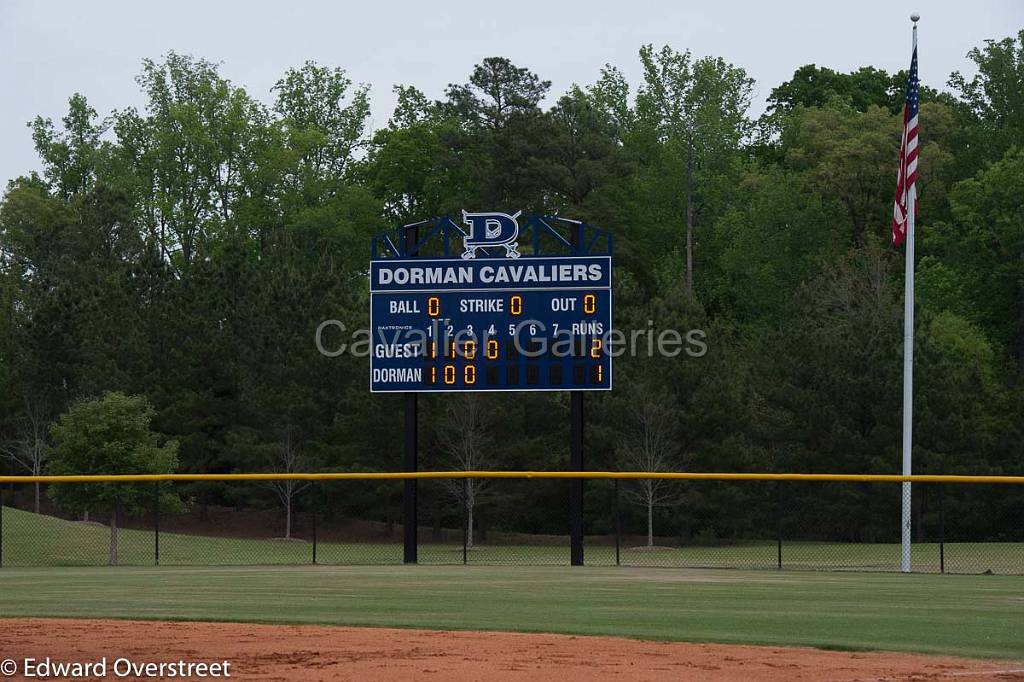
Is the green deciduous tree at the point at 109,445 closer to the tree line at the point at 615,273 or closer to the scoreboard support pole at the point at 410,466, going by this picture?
the tree line at the point at 615,273

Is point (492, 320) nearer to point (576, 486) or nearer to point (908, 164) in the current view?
point (576, 486)

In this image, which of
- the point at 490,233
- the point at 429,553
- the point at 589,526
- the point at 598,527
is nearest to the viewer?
the point at 490,233

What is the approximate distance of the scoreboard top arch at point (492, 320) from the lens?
23.3 meters

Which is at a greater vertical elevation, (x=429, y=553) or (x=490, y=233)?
(x=490, y=233)

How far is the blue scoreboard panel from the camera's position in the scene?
23297 mm

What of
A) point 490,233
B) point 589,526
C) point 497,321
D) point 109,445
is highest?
point 490,233

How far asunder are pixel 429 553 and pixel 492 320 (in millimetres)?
12047

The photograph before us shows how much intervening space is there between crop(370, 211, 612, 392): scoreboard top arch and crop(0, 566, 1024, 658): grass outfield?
3.22 m

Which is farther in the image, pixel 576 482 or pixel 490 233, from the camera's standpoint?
pixel 490 233

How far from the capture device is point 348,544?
130 ft

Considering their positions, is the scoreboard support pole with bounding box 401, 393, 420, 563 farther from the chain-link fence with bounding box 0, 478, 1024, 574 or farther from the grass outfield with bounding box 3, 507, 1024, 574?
the grass outfield with bounding box 3, 507, 1024, 574

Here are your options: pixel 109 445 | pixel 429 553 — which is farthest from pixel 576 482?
pixel 109 445

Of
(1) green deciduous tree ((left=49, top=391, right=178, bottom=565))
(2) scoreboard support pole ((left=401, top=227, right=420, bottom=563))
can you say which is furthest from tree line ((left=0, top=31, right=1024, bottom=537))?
(2) scoreboard support pole ((left=401, top=227, right=420, bottom=563))

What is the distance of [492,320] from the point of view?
77.0ft
